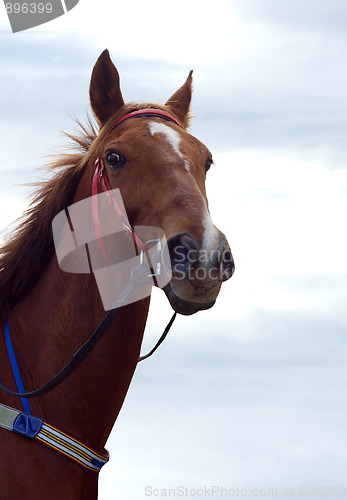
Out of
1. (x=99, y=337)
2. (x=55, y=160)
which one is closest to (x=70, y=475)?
(x=99, y=337)

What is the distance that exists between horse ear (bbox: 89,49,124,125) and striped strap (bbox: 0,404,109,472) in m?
2.68

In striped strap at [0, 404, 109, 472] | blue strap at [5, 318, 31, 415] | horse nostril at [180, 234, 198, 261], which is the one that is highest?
horse nostril at [180, 234, 198, 261]

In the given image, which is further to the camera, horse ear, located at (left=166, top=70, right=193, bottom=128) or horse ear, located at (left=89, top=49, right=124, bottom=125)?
horse ear, located at (left=166, top=70, right=193, bottom=128)

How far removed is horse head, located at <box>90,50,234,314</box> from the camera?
494 cm

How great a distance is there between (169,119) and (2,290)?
2190 mm

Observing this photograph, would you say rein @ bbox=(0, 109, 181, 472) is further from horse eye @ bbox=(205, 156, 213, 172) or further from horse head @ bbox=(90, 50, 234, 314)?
horse eye @ bbox=(205, 156, 213, 172)

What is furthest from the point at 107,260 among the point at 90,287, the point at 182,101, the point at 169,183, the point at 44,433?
the point at 182,101

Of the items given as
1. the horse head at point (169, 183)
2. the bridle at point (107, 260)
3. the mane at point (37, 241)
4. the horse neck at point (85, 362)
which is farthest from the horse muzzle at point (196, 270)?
the mane at point (37, 241)

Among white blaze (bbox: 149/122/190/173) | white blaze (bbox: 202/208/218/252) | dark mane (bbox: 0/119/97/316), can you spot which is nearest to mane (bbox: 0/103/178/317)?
A: dark mane (bbox: 0/119/97/316)

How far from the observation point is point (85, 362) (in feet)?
19.4

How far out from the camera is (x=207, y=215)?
5.07m

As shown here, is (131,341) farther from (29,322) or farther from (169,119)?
(169,119)

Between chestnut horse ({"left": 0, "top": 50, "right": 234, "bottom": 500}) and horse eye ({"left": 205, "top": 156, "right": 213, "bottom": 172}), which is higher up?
horse eye ({"left": 205, "top": 156, "right": 213, "bottom": 172})

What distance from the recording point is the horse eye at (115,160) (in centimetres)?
560
